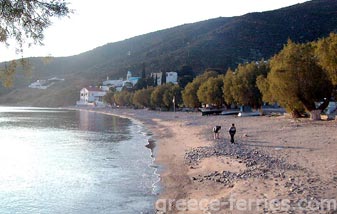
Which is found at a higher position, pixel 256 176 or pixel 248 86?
pixel 248 86

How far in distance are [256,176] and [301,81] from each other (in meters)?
23.3

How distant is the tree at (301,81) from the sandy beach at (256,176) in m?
10.6

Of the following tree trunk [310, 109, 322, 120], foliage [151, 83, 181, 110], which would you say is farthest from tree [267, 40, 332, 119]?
foliage [151, 83, 181, 110]

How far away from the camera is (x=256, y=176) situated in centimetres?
1393

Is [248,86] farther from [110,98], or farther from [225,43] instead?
[225,43]

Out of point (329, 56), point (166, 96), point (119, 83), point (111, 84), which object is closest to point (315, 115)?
point (329, 56)

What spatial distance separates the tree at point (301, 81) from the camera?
1382 inches

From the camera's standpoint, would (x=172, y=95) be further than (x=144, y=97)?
No

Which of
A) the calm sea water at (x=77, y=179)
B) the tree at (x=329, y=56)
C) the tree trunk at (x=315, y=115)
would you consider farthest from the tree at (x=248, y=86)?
the calm sea water at (x=77, y=179)

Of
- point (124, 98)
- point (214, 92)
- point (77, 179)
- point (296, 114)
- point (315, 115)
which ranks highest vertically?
point (214, 92)

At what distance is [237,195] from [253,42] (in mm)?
154649

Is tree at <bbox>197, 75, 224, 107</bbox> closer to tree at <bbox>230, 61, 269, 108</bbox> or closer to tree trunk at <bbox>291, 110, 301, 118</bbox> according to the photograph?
tree at <bbox>230, 61, 269, 108</bbox>

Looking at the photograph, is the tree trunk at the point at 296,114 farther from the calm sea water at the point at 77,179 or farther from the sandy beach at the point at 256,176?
the calm sea water at the point at 77,179

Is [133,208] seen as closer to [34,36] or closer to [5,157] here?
[34,36]
